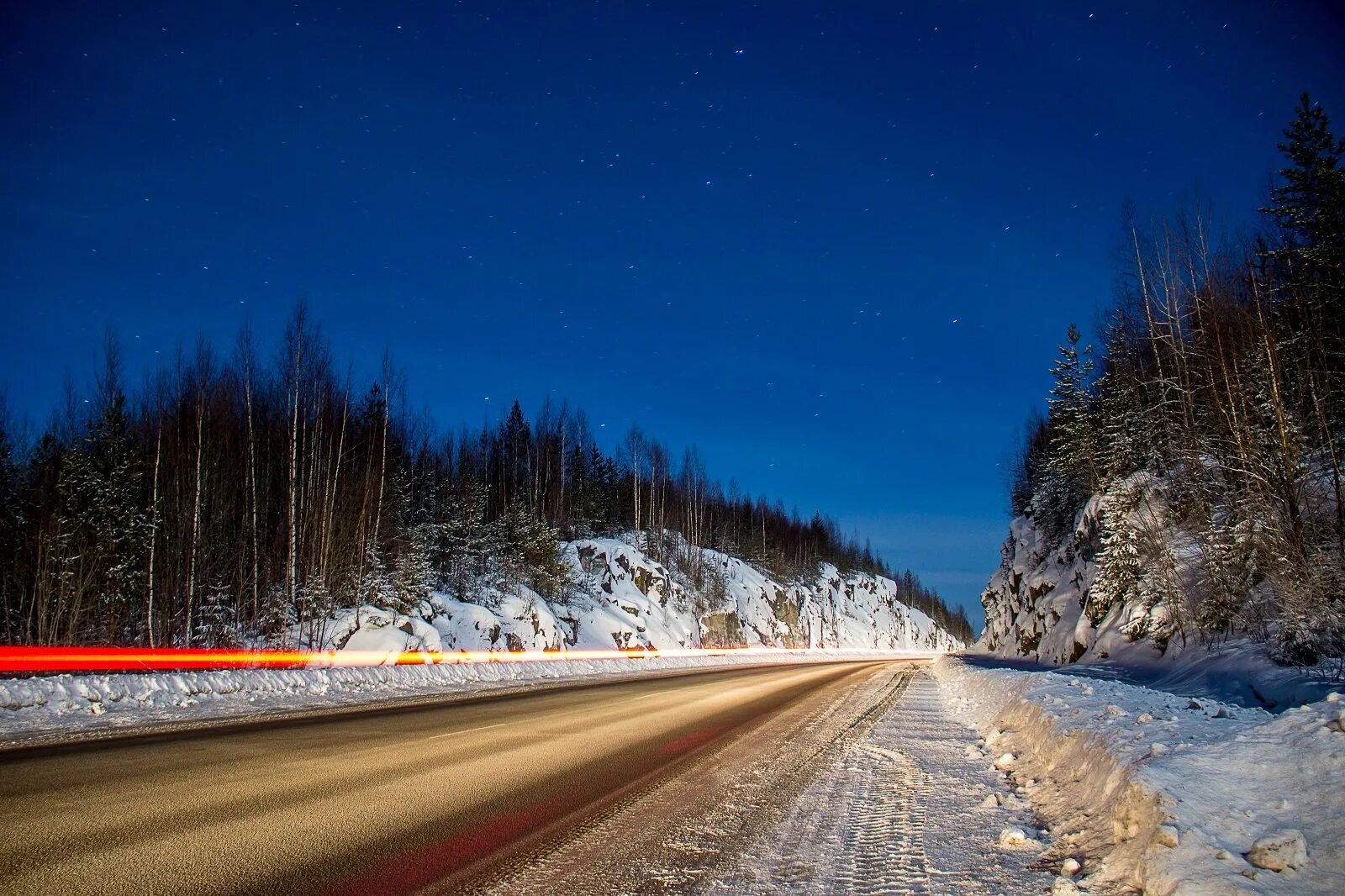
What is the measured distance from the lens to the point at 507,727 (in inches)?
420

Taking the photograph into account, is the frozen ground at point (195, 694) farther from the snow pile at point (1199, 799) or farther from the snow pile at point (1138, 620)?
the snow pile at point (1138, 620)

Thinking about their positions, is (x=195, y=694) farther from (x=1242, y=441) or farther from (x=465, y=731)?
(x=1242, y=441)

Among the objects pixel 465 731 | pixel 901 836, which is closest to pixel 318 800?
pixel 465 731

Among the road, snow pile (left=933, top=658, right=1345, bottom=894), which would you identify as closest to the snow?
the road

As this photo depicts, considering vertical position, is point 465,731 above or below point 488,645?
above

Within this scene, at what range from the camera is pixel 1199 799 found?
420cm

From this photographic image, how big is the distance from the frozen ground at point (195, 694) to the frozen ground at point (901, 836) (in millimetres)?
9497

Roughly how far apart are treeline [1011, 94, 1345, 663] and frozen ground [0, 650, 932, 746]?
698 inches

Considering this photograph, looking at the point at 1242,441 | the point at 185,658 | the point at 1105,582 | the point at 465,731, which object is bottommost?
the point at 465,731

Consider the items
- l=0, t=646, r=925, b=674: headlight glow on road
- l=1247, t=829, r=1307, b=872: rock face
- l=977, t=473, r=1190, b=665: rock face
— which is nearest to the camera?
l=1247, t=829, r=1307, b=872: rock face

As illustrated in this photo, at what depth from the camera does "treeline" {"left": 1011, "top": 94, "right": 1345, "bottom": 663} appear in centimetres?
1430

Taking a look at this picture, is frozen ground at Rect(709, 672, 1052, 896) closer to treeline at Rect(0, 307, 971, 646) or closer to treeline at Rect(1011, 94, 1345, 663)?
treeline at Rect(1011, 94, 1345, 663)

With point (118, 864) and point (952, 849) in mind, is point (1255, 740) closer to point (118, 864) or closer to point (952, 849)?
point (952, 849)

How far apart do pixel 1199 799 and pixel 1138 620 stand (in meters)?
20.4
